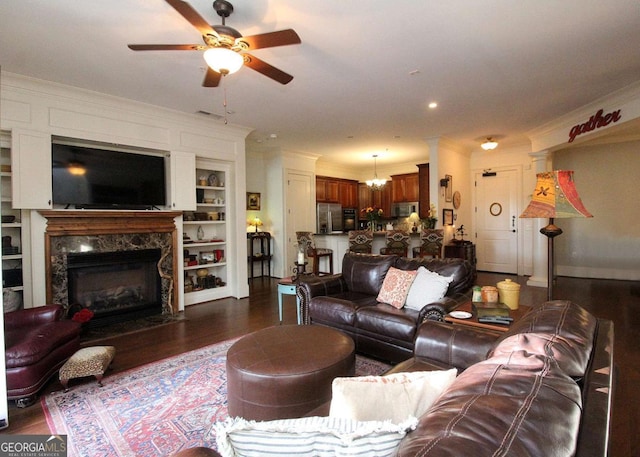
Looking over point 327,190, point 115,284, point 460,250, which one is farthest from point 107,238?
point 460,250

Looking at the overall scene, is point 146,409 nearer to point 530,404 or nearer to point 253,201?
point 530,404

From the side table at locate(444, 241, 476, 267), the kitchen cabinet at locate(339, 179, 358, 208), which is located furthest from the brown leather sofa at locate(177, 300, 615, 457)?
the kitchen cabinet at locate(339, 179, 358, 208)

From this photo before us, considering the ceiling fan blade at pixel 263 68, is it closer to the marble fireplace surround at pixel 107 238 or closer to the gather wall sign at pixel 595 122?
the marble fireplace surround at pixel 107 238

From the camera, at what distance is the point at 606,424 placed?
0.75 meters

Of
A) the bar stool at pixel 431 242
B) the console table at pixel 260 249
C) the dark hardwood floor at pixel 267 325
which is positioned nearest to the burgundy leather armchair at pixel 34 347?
the dark hardwood floor at pixel 267 325

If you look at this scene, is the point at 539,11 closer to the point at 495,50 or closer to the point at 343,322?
the point at 495,50

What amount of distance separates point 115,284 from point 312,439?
434cm

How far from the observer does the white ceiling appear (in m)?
2.37

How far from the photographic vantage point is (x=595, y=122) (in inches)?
172

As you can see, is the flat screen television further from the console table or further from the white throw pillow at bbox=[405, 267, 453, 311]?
the white throw pillow at bbox=[405, 267, 453, 311]

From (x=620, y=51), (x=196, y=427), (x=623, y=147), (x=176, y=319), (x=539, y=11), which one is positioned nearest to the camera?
(x=196, y=427)

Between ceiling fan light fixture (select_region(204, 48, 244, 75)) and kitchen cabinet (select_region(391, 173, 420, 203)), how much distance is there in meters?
6.82

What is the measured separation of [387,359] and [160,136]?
3.99 m


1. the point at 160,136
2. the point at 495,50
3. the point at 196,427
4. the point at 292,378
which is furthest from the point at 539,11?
the point at 160,136
